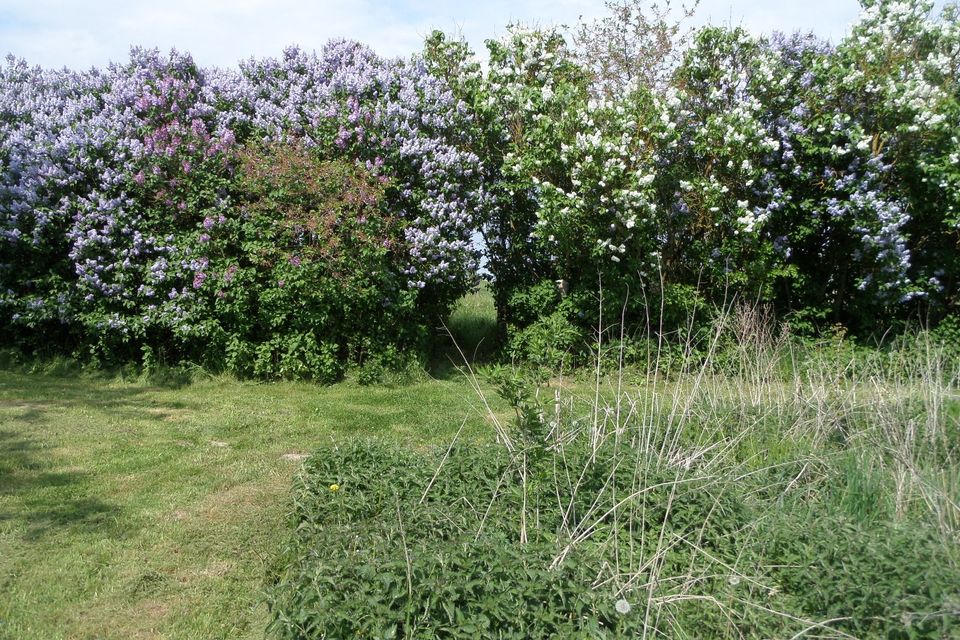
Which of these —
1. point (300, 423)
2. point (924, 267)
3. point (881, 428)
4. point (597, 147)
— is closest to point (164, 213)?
point (300, 423)

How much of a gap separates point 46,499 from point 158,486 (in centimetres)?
66

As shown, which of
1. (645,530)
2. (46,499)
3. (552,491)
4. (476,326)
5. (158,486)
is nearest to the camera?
(645,530)

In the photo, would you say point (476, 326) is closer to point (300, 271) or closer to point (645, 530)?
point (300, 271)

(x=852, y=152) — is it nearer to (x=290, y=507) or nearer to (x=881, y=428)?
(x=881, y=428)

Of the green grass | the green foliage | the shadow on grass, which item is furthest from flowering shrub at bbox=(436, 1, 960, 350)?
the shadow on grass

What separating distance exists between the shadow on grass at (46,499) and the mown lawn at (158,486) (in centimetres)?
1

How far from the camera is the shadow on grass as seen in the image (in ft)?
15.1

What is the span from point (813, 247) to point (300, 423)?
6.82 meters

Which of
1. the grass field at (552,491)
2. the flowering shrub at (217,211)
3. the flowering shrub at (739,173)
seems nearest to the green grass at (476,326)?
the flowering shrub at (739,173)

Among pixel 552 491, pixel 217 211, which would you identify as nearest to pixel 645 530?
pixel 552 491

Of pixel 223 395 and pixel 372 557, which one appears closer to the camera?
pixel 372 557

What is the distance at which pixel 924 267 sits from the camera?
9367mm

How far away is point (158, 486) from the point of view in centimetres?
531

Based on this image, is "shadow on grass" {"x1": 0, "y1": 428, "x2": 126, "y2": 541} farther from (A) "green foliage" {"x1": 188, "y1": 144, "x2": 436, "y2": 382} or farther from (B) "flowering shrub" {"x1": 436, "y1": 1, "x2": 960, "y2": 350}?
(B) "flowering shrub" {"x1": 436, "y1": 1, "x2": 960, "y2": 350}
